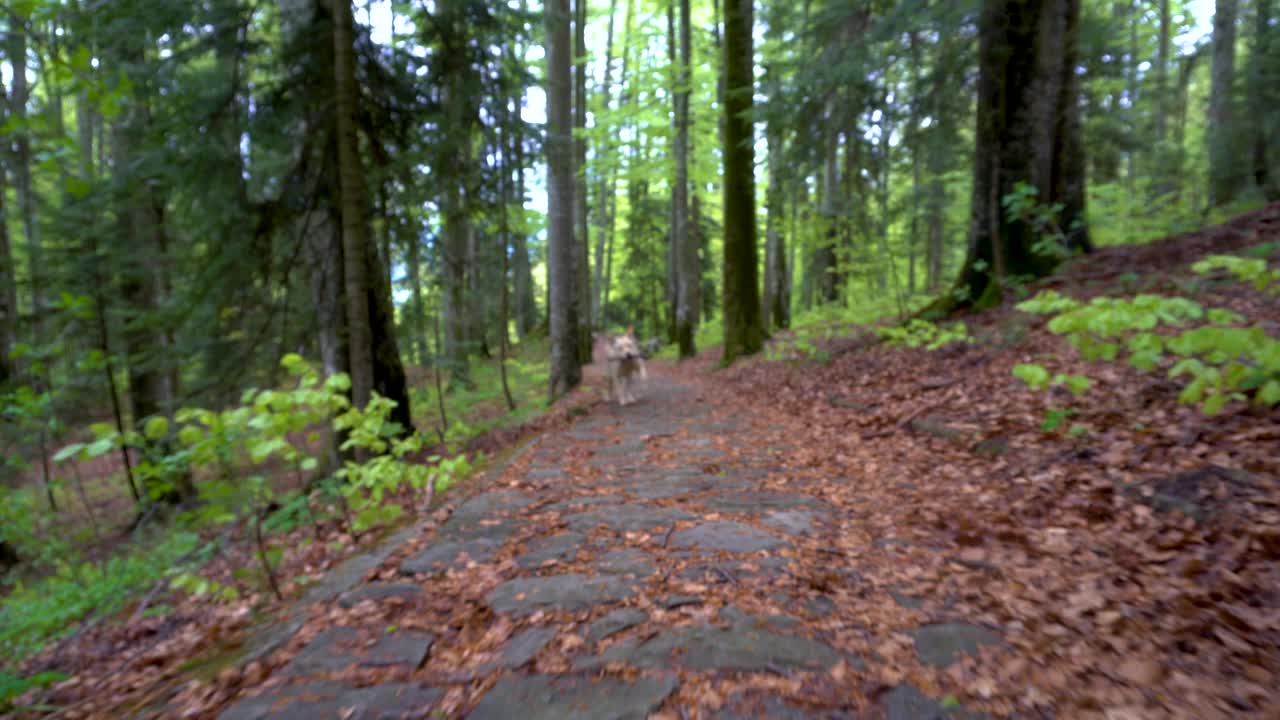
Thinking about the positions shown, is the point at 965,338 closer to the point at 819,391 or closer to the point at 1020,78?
the point at 819,391

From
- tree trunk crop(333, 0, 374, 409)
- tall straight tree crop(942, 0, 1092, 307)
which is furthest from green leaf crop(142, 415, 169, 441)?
tall straight tree crop(942, 0, 1092, 307)

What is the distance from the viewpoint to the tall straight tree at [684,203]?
52.7ft

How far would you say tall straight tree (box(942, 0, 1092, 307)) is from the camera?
8.48 meters

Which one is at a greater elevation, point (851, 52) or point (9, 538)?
point (851, 52)

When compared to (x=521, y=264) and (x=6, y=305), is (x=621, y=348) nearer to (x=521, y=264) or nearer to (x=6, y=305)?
(x=6, y=305)

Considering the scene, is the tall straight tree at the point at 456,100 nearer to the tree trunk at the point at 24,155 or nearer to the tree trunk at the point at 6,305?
the tree trunk at the point at 24,155

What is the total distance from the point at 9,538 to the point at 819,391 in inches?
462

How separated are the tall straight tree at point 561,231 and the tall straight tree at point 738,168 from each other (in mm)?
3115

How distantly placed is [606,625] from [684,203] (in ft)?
49.3

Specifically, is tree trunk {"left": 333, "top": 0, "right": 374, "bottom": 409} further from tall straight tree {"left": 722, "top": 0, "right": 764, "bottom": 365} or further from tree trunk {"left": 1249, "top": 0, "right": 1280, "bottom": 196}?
tree trunk {"left": 1249, "top": 0, "right": 1280, "bottom": 196}

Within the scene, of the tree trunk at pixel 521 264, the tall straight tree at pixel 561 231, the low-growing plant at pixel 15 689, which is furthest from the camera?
the tall straight tree at pixel 561 231

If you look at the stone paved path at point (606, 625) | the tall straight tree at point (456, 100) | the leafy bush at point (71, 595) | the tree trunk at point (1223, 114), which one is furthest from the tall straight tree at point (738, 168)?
the leafy bush at point (71, 595)

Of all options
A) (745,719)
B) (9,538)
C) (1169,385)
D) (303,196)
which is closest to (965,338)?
(1169,385)

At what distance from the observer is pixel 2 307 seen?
9492 mm
